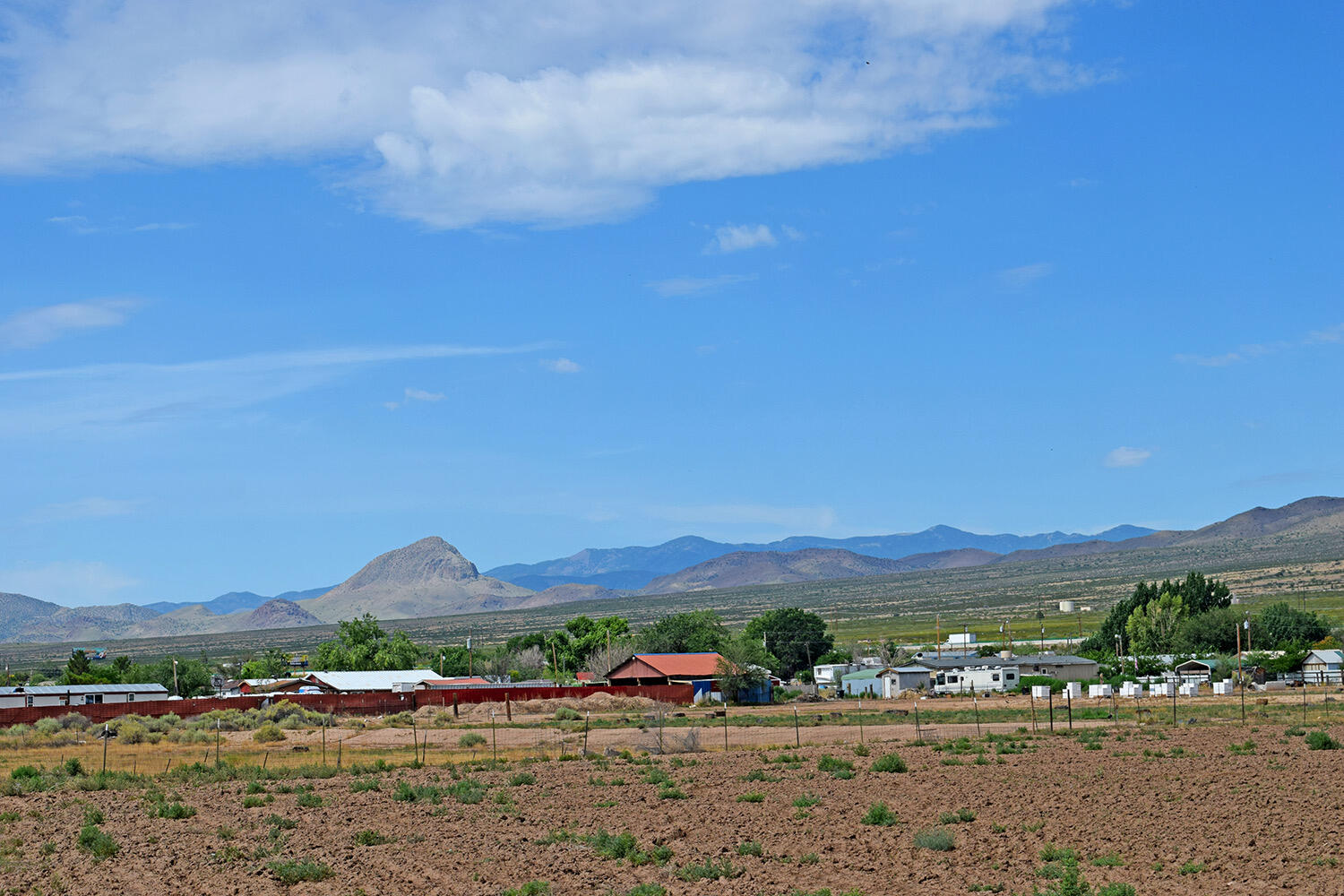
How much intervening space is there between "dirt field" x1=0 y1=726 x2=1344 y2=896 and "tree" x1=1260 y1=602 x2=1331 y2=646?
3080 inches

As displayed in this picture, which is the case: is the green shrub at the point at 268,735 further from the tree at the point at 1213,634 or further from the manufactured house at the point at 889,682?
the tree at the point at 1213,634

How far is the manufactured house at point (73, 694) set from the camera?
82812 mm

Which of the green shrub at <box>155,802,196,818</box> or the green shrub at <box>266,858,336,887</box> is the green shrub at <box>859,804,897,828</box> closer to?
the green shrub at <box>266,858,336,887</box>

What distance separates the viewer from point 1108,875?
1842cm

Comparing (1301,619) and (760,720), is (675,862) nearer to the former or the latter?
(760,720)

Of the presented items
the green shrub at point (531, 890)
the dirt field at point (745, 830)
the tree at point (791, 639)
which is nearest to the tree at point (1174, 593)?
the tree at point (791, 639)

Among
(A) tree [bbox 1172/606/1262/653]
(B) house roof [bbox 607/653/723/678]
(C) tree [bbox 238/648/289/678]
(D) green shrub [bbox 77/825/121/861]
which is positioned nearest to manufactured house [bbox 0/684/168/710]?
(C) tree [bbox 238/648/289/678]

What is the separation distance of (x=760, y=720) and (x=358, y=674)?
44909 millimetres

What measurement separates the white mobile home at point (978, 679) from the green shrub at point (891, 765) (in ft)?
186

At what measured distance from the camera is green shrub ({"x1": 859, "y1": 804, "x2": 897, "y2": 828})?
78.2ft

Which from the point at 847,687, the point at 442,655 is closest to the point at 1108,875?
the point at 847,687

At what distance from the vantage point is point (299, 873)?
20469 millimetres

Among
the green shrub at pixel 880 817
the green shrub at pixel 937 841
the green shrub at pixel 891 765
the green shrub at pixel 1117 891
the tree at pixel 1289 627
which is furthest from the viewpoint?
the tree at pixel 1289 627

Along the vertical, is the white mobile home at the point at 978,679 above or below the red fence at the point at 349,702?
below
